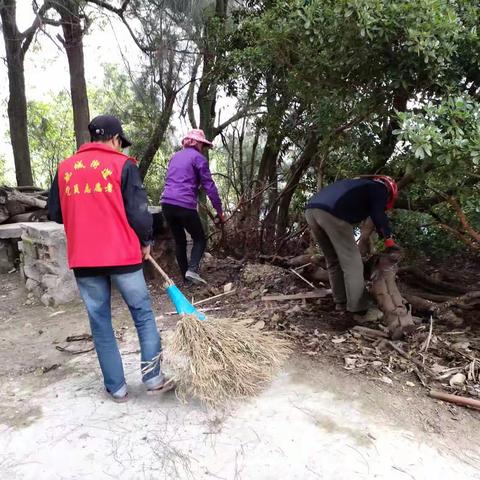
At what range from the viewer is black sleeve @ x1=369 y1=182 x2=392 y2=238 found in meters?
3.62

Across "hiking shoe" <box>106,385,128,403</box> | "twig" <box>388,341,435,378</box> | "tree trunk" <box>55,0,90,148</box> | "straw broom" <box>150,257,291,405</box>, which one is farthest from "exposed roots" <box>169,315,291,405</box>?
"tree trunk" <box>55,0,90,148</box>

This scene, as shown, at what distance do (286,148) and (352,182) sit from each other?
3.44m

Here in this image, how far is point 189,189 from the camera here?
5059 mm

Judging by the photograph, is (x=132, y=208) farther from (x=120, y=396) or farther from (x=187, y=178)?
(x=187, y=178)

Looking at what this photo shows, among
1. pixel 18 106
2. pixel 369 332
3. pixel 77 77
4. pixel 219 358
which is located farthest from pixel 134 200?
pixel 18 106

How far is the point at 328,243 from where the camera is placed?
412 cm

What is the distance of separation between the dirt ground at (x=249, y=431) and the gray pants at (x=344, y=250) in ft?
2.28

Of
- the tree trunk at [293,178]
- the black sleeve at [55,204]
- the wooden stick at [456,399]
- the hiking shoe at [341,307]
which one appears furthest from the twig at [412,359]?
the tree trunk at [293,178]

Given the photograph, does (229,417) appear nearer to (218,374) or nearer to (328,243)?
(218,374)

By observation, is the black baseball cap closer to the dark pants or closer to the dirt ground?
the dirt ground

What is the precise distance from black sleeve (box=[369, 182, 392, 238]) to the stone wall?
3.16 meters

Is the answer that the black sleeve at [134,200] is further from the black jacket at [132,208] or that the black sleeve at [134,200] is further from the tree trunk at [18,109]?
the tree trunk at [18,109]

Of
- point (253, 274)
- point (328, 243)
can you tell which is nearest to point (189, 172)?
point (253, 274)

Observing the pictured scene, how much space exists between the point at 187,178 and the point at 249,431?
3.05m
